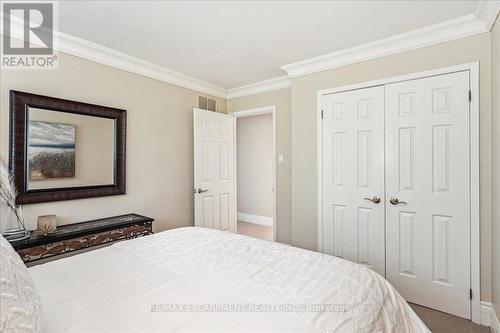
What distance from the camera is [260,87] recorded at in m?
3.93

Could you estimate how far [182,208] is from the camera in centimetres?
359

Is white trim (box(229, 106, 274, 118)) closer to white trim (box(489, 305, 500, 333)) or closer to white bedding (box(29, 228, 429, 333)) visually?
white bedding (box(29, 228, 429, 333))

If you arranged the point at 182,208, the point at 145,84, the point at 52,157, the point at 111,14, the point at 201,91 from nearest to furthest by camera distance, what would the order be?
1. the point at 111,14
2. the point at 52,157
3. the point at 145,84
4. the point at 182,208
5. the point at 201,91

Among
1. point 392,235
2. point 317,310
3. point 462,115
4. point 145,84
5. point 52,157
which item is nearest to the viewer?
point 317,310

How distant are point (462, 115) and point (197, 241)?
2428 mm

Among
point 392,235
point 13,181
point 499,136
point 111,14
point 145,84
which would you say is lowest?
point 392,235

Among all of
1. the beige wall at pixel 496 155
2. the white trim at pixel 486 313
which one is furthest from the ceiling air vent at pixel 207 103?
the white trim at pixel 486 313

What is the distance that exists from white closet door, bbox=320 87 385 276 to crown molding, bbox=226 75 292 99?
0.89 m

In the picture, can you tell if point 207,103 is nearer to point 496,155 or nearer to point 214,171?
point 214,171

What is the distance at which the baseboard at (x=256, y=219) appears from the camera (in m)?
5.60

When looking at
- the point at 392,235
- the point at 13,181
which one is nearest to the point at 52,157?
the point at 13,181

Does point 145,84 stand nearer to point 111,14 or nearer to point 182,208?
point 111,14

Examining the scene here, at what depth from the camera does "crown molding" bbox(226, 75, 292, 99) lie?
3667mm

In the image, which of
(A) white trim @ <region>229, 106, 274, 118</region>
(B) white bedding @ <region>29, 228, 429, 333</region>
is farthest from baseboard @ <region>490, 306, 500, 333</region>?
(A) white trim @ <region>229, 106, 274, 118</region>
